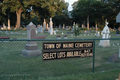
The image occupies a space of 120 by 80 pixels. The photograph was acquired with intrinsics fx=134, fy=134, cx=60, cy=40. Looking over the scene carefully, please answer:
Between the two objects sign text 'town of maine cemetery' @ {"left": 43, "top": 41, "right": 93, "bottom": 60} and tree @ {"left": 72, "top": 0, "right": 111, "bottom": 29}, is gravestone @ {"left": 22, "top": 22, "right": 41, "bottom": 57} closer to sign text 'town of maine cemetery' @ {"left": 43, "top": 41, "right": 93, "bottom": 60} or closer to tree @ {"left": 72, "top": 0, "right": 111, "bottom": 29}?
sign text 'town of maine cemetery' @ {"left": 43, "top": 41, "right": 93, "bottom": 60}

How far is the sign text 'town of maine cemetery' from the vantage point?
5.11m

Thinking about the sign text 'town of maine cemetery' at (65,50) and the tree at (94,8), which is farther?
the tree at (94,8)

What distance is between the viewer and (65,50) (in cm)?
534

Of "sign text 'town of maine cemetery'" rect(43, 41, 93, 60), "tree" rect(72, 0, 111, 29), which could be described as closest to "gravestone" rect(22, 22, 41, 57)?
"sign text 'town of maine cemetery'" rect(43, 41, 93, 60)

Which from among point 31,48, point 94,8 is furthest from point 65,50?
point 94,8

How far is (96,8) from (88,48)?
173 feet

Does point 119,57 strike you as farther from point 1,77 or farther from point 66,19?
point 66,19

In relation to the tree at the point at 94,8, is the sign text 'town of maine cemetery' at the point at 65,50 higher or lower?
lower

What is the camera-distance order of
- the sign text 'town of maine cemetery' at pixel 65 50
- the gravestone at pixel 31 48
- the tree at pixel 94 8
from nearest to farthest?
the sign text 'town of maine cemetery' at pixel 65 50, the gravestone at pixel 31 48, the tree at pixel 94 8

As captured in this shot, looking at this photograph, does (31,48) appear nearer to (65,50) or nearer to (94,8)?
(65,50)

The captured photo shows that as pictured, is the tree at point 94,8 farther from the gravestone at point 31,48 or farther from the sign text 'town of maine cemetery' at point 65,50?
the sign text 'town of maine cemetery' at point 65,50

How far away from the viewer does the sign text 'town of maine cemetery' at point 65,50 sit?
5105 millimetres

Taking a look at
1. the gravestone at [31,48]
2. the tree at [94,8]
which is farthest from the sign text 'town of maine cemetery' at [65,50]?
the tree at [94,8]

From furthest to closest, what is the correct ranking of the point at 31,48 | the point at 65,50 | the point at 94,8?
1. the point at 94,8
2. the point at 31,48
3. the point at 65,50
